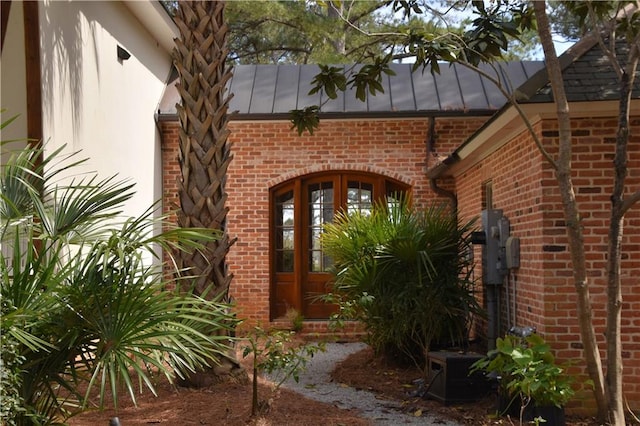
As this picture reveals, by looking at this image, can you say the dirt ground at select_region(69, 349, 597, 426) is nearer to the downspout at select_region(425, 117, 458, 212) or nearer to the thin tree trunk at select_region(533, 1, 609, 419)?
the thin tree trunk at select_region(533, 1, 609, 419)

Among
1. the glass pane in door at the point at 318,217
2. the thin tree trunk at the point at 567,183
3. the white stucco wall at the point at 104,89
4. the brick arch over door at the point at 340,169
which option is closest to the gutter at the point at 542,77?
the thin tree trunk at the point at 567,183

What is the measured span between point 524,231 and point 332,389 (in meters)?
2.57

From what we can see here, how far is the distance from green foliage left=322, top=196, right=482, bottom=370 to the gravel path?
0.78 meters

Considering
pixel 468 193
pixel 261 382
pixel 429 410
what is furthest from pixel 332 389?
pixel 468 193

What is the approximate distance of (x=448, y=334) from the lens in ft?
26.4

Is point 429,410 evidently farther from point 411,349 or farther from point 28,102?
point 28,102

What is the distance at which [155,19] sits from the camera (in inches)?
434

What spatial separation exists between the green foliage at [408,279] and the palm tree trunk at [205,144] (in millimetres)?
1594

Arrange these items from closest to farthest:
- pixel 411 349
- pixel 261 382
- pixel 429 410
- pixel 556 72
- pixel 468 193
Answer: pixel 556 72, pixel 429 410, pixel 261 382, pixel 411 349, pixel 468 193

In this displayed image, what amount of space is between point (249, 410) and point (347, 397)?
150 centimetres

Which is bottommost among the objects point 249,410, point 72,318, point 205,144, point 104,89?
point 249,410

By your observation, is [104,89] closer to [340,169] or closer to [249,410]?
[340,169]

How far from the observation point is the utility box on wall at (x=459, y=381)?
6.72m

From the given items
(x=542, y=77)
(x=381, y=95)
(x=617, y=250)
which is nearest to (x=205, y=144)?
(x=542, y=77)
